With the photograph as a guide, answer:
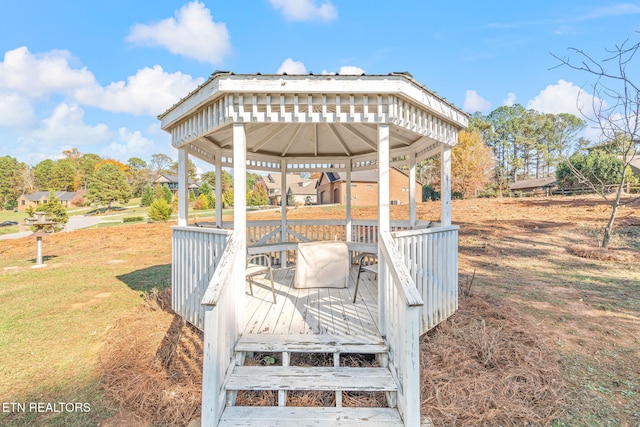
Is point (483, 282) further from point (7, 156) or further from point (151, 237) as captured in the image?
point (7, 156)

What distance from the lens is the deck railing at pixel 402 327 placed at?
7.40ft

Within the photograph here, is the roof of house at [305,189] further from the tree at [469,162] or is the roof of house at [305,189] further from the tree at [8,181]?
the tree at [8,181]

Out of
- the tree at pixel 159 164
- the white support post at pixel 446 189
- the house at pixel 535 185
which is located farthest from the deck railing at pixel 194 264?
the tree at pixel 159 164

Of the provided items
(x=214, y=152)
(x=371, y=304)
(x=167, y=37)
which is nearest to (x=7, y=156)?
(x=167, y=37)

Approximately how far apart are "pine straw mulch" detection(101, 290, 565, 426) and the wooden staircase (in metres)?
0.20

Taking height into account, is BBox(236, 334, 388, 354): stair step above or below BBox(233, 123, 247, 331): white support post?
below

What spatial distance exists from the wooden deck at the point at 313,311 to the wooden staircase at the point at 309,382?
20 centimetres

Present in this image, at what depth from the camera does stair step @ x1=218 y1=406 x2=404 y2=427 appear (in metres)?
2.30

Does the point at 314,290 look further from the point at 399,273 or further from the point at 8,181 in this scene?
the point at 8,181

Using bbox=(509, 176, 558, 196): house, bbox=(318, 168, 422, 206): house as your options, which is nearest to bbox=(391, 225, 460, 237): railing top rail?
bbox=(318, 168, 422, 206): house

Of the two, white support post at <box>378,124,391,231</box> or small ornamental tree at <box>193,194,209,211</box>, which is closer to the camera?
white support post at <box>378,124,391,231</box>

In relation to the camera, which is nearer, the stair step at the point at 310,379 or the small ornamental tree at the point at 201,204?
the stair step at the point at 310,379

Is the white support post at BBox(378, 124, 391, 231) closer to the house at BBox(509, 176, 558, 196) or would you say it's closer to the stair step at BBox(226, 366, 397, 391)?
the stair step at BBox(226, 366, 397, 391)

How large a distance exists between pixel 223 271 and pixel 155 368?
1608 mm
